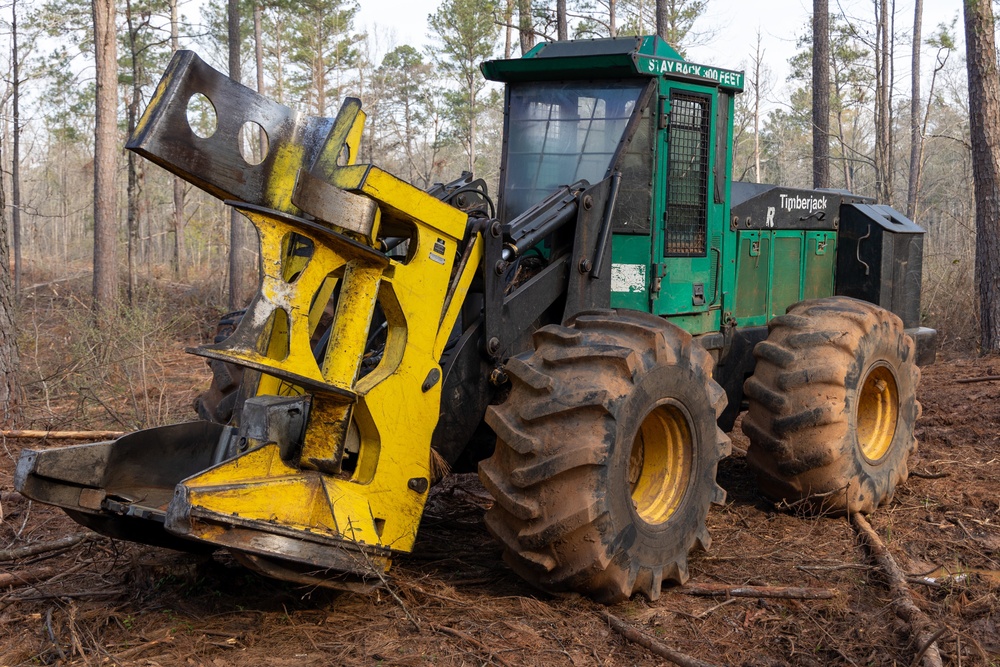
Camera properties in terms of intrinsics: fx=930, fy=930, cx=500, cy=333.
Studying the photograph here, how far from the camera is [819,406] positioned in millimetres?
5758

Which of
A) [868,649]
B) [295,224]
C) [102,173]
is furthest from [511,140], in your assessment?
[102,173]

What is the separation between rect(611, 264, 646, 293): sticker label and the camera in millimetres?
5816

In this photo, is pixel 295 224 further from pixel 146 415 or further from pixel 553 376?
pixel 146 415

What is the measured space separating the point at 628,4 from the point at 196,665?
1252 inches

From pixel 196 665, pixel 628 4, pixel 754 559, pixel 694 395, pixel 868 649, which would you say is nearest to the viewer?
pixel 196 665

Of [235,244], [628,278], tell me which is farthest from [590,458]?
[235,244]

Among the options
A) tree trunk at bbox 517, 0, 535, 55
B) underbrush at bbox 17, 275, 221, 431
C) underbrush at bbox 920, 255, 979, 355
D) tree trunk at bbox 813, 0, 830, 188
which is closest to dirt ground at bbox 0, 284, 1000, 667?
underbrush at bbox 17, 275, 221, 431

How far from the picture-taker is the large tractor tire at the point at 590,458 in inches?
168

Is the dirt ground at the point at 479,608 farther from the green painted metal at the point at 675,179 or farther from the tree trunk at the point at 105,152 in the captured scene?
the tree trunk at the point at 105,152

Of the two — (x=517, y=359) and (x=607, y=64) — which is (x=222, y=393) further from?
(x=607, y=64)

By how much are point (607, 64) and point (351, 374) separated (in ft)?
8.98

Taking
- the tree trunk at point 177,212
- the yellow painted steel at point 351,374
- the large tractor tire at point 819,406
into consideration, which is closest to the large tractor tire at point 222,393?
the yellow painted steel at point 351,374

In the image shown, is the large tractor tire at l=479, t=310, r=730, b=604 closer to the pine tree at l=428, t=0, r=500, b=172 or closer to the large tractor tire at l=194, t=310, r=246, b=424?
the large tractor tire at l=194, t=310, r=246, b=424

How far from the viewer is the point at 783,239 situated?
7.39 meters
